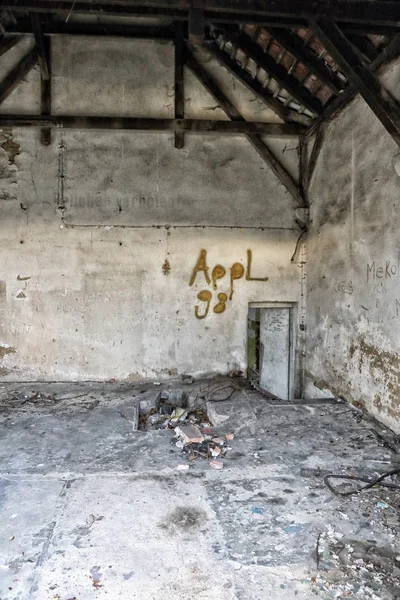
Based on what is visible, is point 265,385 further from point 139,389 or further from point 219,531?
point 219,531

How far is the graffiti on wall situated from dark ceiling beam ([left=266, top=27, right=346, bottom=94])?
2.74 metres

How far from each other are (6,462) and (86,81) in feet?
18.9

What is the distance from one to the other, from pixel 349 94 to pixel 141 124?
2.99 m

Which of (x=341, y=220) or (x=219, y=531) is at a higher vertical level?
(x=341, y=220)


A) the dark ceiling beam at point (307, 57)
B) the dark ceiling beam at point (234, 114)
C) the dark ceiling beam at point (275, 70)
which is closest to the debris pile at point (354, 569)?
the dark ceiling beam at point (307, 57)

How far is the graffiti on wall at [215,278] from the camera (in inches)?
265

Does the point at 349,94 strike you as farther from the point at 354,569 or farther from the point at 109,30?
the point at 354,569

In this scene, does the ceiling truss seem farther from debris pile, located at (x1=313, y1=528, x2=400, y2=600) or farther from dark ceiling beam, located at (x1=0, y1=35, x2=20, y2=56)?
debris pile, located at (x1=313, y1=528, x2=400, y2=600)

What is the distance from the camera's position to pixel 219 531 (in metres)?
2.78

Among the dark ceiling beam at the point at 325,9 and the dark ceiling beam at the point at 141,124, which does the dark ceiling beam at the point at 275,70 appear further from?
the dark ceiling beam at the point at 325,9

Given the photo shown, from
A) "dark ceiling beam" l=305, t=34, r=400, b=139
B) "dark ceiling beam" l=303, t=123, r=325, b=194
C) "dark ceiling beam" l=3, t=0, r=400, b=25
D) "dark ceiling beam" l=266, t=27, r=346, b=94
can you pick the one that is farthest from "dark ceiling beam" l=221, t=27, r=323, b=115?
"dark ceiling beam" l=3, t=0, r=400, b=25

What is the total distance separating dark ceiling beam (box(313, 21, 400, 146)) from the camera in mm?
3570

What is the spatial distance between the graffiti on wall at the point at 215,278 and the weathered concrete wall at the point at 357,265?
117 cm

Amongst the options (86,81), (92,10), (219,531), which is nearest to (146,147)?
(86,81)
